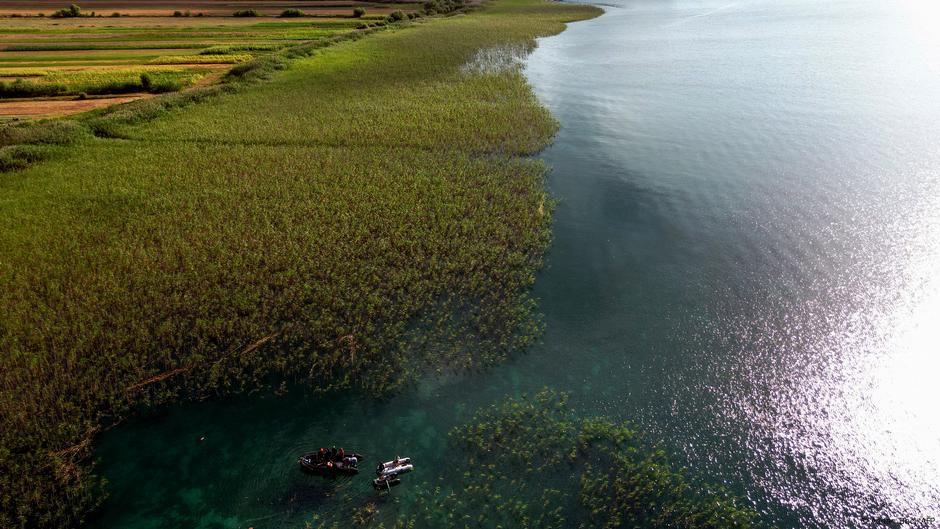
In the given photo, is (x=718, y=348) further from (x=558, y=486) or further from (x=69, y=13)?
(x=69, y=13)

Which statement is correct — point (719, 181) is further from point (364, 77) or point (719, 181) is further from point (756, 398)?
point (364, 77)

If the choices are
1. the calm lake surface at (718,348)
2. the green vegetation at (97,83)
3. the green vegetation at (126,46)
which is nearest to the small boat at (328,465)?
the calm lake surface at (718,348)

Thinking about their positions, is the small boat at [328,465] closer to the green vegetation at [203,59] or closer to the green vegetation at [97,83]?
the green vegetation at [97,83]

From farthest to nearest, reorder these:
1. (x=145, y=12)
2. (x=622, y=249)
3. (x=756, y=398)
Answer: (x=145, y=12)
(x=622, y=249)
(x=756, y=398)

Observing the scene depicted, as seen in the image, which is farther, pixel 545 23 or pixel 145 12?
pixel 145 12

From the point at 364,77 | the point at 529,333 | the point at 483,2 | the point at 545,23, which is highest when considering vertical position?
the point at 483,2

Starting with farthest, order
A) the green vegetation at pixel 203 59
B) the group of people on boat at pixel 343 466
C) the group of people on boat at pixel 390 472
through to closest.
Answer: the green vegetation at pixel 203 59
the group of people on boat at pixel 343 466
the group of people on boat at pixel 390 472

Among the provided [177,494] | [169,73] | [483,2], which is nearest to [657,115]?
[177,494]

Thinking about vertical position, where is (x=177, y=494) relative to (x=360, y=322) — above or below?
below
